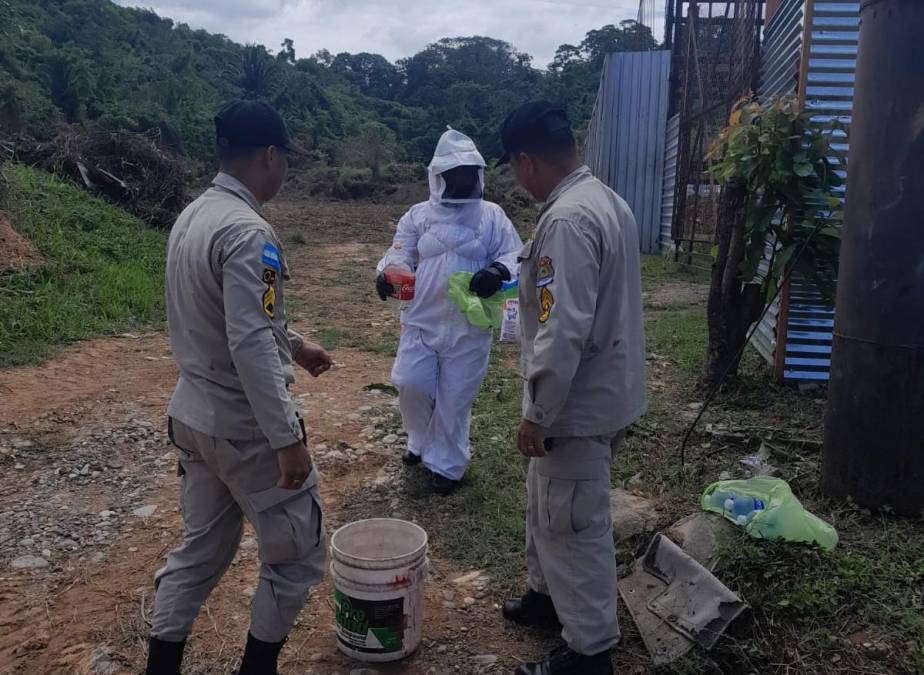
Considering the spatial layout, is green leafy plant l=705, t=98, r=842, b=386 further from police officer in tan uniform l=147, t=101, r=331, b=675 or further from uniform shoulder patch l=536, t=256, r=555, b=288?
police officer in tan uniform l=147, t=101, r=331, b=675

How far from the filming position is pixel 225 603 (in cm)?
302

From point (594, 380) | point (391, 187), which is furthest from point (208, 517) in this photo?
point (391, 187)

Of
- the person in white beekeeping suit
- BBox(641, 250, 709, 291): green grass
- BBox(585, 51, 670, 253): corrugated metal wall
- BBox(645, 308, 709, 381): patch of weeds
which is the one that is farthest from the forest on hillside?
the person in white beekeeping suit

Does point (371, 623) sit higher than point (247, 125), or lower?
lower

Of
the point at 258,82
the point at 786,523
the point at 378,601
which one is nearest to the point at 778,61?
the point at 786,523

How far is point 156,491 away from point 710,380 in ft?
12.2

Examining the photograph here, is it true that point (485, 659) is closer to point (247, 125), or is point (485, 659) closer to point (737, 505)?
point (737, 505)

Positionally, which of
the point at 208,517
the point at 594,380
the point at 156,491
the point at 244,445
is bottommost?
the point at 156,491

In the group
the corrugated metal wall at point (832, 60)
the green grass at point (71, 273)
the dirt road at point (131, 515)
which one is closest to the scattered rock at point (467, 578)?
the dirt road at point (131, 515)

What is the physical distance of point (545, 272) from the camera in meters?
2.31

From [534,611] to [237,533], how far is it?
3.89ft

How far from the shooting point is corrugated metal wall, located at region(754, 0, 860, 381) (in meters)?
4.99

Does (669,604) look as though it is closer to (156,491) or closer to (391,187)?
(156,491)

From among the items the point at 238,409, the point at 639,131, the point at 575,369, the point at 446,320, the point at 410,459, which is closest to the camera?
the point at 238,409
